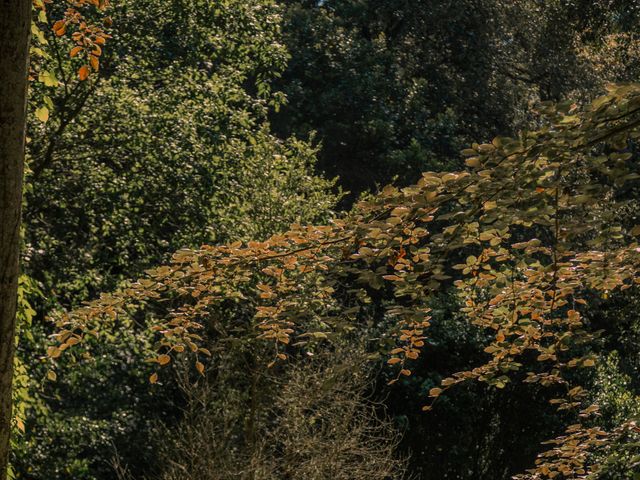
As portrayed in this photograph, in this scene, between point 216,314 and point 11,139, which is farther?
point 216,314

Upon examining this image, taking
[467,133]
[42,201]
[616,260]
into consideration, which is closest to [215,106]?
[42,201]

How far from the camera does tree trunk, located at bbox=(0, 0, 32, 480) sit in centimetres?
333

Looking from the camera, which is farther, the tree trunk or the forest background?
the forest background

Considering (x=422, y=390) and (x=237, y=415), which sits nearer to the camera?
(x=237, y=415)

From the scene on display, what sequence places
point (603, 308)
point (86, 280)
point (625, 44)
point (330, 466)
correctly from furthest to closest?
point (603, 308) < point (625, 44) < point (86, 280) < point (330, 466)

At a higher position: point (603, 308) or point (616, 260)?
point (616, 260)

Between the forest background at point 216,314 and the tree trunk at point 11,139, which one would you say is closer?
the tree trunk at point 11,139

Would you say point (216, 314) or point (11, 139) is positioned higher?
point (11, 139)

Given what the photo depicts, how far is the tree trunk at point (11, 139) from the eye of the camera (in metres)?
3.33

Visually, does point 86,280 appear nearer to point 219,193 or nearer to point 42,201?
point 42,201

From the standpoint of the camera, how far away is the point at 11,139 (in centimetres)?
337

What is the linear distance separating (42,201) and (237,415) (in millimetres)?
3132

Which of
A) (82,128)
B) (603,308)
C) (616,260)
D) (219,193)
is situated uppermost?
(82,128)

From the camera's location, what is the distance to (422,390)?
12.9m
